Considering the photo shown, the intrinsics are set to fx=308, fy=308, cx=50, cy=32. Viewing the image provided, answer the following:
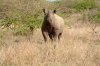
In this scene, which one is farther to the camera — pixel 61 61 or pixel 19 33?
pixel 19 33

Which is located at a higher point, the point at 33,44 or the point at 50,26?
the point at 33,44

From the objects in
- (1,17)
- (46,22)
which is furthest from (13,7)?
(46,22)

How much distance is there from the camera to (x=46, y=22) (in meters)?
12.3

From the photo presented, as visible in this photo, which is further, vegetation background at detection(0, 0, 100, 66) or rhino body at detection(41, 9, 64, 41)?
rhino body at detection(41, 9, 64, 41)

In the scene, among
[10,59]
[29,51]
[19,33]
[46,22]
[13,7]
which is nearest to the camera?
[10,59]

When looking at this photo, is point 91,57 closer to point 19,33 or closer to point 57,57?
point 57,57

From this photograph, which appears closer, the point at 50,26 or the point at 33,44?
the point at 33,44

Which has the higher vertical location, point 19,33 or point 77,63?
point 77,63

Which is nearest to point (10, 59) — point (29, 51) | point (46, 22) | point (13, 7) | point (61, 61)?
point (29, 51)

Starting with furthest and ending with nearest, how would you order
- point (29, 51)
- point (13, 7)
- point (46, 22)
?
1. point (13, 7)
2. point (46, 22)
3. point (29, 51)

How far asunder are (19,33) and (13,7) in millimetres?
1555

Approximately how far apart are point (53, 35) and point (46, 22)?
62 centimetres

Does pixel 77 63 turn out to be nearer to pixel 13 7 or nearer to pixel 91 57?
pixel 91 57

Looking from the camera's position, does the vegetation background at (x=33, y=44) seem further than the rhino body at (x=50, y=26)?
No
